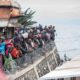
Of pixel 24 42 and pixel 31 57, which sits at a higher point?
pixel 24 42

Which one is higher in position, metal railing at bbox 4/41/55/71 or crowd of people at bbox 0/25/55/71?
crowd of people at bbox 0/25/55/71

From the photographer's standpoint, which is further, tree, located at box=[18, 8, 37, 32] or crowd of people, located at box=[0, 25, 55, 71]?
tree, located at box=[18, 8, 37, 32]

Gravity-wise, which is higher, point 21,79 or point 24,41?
point 24,41

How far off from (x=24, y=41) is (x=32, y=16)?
5024 millimetres

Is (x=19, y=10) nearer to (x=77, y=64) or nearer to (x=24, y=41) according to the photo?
(x=24, y=41)

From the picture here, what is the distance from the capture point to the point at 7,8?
22.9 m

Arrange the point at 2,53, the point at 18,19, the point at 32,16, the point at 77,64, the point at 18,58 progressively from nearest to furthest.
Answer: the point at 77,64 → the point at 2,53 → the point at 18,58 → the point at 18,19 → the point at 32,16

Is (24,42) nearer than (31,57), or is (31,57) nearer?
(24,42)

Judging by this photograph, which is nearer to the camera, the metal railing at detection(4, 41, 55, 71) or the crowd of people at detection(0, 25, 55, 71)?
the crowd of people at detection(0, 25, 55, 71)

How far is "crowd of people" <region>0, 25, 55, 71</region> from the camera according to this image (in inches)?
678

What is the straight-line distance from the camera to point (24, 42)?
19188 millimetres

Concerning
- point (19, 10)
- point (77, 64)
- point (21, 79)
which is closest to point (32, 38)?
point (21, 79)

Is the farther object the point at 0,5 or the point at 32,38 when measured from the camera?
the point at 0,5

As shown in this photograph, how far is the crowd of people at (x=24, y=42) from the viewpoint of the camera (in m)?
17.2
